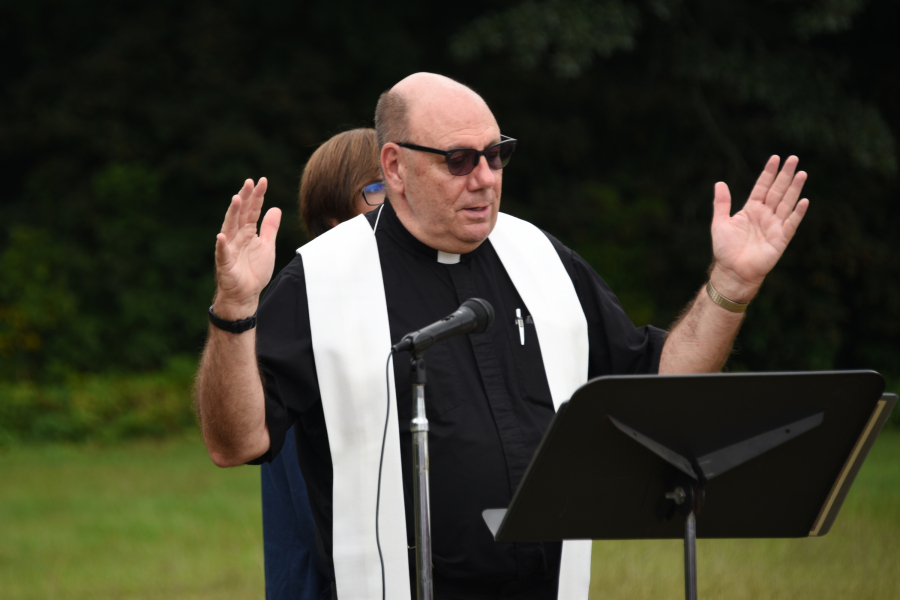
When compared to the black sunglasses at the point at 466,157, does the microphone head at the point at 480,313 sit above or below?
below

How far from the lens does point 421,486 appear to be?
2.23m

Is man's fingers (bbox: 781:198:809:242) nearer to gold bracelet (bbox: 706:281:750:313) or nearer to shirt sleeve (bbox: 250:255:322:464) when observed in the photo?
gold bracelet (bbox: 706:281:750:313)

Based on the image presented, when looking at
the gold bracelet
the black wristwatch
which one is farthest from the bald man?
the black wristwatch

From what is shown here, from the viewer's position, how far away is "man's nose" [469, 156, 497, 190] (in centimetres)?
274

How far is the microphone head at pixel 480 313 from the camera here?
2363mm

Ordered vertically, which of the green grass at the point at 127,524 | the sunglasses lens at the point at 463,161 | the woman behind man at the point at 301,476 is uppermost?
the sunglasses lens at the point at 463,161

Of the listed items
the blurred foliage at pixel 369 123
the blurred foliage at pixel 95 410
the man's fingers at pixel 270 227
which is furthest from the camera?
the blurred foliage at pixel 369 123

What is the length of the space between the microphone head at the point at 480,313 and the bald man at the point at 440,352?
1.18 ft

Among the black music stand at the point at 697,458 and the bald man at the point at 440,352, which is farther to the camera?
the bald man at the point at 440,352

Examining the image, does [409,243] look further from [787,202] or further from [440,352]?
[787,202]

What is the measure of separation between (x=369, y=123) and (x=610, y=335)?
1004 cm

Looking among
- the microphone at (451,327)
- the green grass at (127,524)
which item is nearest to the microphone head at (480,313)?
the microphone at (451,327)

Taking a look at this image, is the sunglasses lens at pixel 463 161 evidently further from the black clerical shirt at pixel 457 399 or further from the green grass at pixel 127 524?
the green grass at pixel 127 524

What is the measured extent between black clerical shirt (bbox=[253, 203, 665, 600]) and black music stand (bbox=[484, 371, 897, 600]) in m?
0.36
